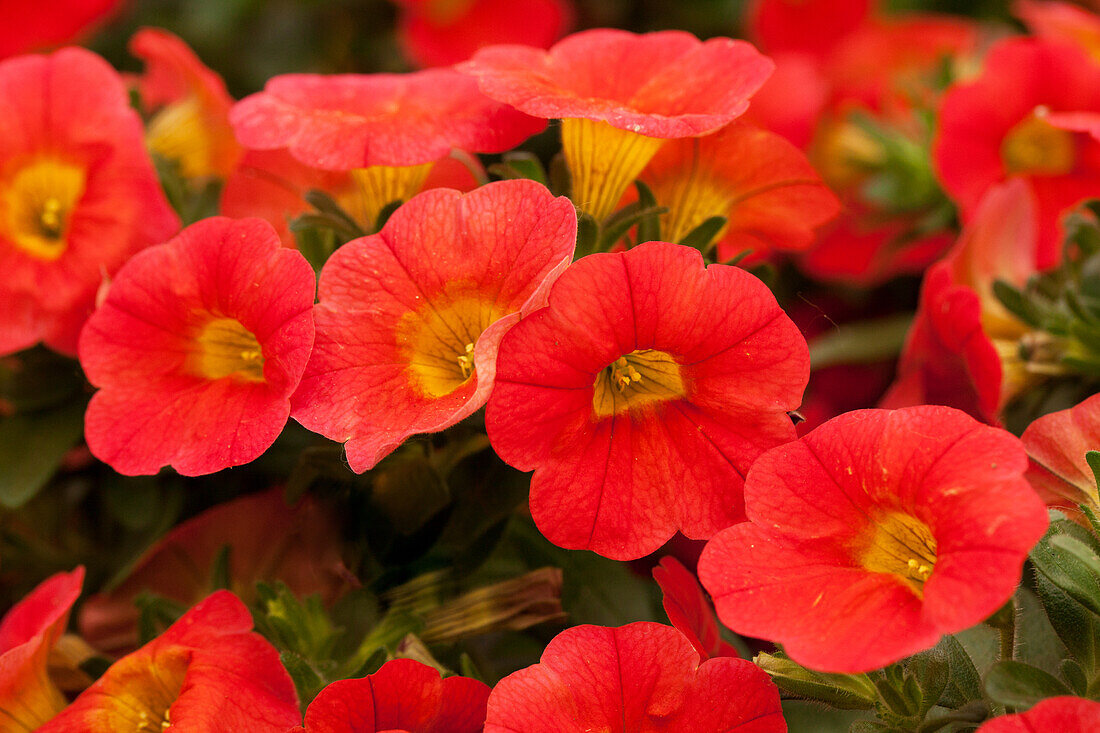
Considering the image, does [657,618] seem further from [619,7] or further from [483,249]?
[619,7]

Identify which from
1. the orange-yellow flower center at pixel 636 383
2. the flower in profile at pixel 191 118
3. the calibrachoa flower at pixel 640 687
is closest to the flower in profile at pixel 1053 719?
the calibrachoa flower at pixel 640 687

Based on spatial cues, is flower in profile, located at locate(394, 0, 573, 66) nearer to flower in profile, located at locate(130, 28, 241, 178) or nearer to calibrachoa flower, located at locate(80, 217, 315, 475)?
flower in profile, located at locate(130, 28, 241, 178)

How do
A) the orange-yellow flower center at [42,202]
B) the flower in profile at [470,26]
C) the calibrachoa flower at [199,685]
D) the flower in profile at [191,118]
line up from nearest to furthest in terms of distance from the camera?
1. the calibrachoa flower at [199,685]
2. the orange-yellow flower center at [42,202]
3. the flower in profile at [191,118]
4. the flower in profile at [470,26]

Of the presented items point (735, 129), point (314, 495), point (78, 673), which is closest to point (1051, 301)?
point (735, 129)

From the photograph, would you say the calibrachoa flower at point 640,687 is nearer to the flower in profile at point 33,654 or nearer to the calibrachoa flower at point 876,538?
the calibrachoa flower at point 876,538

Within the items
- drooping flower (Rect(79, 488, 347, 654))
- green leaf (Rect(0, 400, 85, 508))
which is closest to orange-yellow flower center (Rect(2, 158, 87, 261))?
green leaf (Rect(0, 400, 85, 508))

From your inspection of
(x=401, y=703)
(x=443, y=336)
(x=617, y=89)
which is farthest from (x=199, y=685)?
(x=617, y=89)
